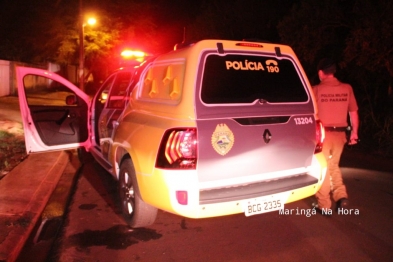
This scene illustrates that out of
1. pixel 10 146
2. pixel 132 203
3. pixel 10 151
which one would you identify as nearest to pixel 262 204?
pixel 132 203

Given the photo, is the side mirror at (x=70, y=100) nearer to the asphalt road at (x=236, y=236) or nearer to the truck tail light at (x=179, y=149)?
the asphalt road at (x=236, y=236)

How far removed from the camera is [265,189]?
4000 mm

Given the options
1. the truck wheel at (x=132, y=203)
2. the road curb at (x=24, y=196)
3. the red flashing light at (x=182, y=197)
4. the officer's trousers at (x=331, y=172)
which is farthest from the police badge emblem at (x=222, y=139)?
the road curb at (x=24, y=196)

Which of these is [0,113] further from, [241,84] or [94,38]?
[94,38]

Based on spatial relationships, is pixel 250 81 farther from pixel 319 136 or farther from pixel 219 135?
pixel 319 136

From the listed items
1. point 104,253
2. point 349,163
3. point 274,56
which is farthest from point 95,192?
point 349,163

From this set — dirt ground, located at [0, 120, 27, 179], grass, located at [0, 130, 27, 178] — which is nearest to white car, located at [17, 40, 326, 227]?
grass, located at [0, 130, 27, 178]

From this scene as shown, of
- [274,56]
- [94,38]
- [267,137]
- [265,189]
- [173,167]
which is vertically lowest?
[265,189]

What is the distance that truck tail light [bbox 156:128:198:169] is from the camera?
3670 millimetres

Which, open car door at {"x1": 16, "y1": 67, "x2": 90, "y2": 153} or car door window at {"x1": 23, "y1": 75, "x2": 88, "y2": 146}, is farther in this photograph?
car door window at {"x1": 23, "y1": 75, "x2": 88, "y2": 146}

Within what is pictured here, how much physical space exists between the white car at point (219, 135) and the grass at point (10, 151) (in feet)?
11.3

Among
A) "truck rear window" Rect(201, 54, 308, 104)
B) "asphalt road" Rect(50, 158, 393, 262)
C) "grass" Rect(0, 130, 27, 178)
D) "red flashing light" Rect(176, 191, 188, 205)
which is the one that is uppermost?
"truck rear window" Rect(201, 54, 308, 104)

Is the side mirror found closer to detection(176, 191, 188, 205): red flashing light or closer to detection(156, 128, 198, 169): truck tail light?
detection(156, 128, 198, 169): truck tail light

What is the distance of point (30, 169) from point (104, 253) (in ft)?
12.2
